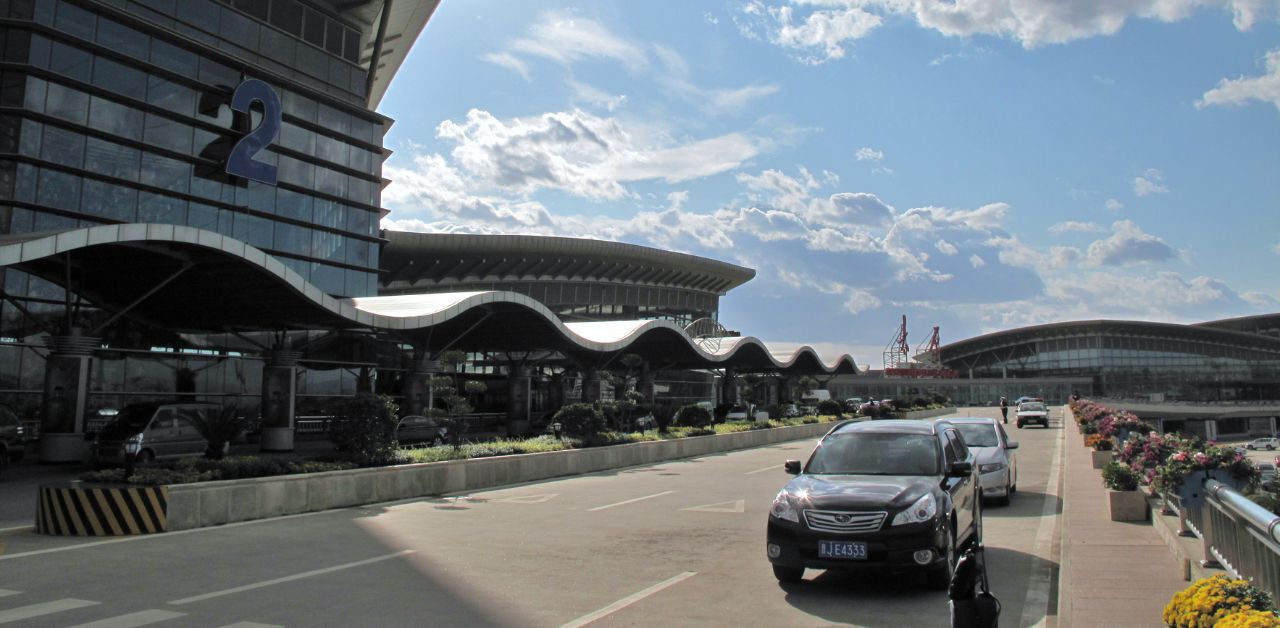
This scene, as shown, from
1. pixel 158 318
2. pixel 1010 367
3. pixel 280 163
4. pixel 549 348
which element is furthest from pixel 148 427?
pixel 1010 367

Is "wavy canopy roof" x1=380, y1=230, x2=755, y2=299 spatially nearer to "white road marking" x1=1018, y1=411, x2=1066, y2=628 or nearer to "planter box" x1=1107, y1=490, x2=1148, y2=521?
"white road marking" x1=1018, y1=411, x2=1066, y2=628

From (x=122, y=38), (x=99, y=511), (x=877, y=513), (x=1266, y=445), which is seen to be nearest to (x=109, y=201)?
(x=122, y=38)

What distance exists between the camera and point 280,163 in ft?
121

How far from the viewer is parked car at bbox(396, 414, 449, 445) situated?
31156 millimetres

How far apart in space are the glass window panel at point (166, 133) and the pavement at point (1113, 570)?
32.5 metres

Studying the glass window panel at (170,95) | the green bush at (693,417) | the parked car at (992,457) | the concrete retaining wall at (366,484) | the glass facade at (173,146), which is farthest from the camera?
the green bush at (693,417)

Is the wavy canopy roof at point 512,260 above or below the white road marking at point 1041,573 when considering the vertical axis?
above

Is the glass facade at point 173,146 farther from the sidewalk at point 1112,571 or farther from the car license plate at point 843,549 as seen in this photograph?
the sidewalk at point 1112,571

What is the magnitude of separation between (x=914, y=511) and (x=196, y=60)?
1369 inches

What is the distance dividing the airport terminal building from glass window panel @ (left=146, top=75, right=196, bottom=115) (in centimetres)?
8

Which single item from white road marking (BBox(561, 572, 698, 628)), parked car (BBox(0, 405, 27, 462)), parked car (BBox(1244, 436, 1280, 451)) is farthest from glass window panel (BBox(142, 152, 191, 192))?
parked car (BBox(1244, 436, 1280, 451))

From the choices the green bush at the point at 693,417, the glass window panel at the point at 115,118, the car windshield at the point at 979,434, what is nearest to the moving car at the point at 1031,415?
the green bush at the point at 693,417

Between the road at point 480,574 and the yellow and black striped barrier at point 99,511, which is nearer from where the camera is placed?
the road at point 480,574

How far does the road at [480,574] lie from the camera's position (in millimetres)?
7227
